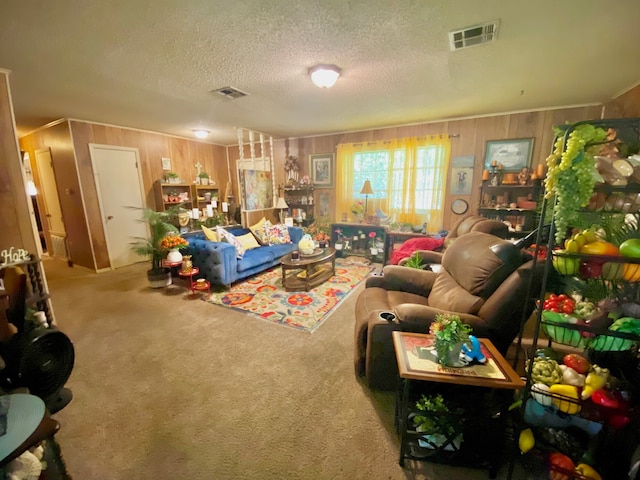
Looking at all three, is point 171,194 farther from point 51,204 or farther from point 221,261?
point 221,261

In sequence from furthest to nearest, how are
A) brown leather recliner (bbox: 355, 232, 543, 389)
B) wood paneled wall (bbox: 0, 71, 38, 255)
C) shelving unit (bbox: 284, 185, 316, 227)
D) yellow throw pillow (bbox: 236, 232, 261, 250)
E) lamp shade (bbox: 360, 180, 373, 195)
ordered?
shelving unit (bbox: 284, 185, 316, 227)
lamp shade (bbox: 360, 180, 373, 195)
yellow throw pillow (bbox: 236, 232, 261, 250)
wood paneled wall (bbox: 0, 71, 38, 255)
brown leather recliner (bbox: 355, 232, 543, 389)

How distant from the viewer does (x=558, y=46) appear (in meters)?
1.97

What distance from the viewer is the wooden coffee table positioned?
3.40 m

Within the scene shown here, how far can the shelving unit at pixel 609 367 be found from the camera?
99 cm

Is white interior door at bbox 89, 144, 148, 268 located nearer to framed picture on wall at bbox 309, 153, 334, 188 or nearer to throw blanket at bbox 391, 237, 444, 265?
framed picture on wall at bbox 309, 153, 334, 188

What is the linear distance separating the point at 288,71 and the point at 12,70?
239cm

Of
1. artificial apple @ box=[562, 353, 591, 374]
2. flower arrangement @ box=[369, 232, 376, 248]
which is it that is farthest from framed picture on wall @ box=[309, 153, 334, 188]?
artificial apple @ box=[562, 353, 591, 374]

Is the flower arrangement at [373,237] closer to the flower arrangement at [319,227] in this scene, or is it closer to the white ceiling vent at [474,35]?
the flower arrangement at [319,227]

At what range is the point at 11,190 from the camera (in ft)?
7.79

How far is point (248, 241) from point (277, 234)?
516mm

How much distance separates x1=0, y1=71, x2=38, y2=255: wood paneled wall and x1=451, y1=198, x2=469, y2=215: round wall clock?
5.32 m

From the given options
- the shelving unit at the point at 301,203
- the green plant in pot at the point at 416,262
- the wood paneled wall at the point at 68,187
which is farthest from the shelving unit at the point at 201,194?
the green plant in pot at the point at 416,262

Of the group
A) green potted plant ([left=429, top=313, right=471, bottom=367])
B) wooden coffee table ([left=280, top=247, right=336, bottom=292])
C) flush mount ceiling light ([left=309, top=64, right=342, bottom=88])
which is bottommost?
wooden coffee table ([left=280, top=247, right=336, bottom=292])

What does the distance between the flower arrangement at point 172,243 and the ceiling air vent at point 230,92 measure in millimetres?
1880
